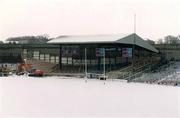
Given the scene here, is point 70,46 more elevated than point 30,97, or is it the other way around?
point 70,46

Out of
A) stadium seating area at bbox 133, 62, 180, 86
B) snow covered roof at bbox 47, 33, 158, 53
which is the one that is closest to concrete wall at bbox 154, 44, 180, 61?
snow covered roof at bbox 47, 33, 158, 53

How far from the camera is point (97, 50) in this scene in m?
32.9

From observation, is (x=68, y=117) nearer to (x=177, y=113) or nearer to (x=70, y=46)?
(x=177, y=113)

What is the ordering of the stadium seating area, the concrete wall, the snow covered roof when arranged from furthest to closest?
the concrete wall
the snow covered roof
the stadium seating area

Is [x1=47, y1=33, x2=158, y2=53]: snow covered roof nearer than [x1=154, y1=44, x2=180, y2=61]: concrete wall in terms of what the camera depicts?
Yes

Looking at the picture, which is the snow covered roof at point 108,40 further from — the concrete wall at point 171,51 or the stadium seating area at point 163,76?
the stadium seating area at point 163,76

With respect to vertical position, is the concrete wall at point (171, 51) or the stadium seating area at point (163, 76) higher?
the concrete wall at point (171, 51)

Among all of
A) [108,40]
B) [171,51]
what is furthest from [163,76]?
[171,51]

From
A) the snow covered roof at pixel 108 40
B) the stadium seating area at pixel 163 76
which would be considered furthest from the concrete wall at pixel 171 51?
the stadium seating area at pixel 163 76

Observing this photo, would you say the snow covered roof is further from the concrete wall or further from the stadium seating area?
the stadium seating area

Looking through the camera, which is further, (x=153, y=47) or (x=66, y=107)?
(x=153, y=47)

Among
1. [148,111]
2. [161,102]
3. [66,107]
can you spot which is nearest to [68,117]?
[66,107]

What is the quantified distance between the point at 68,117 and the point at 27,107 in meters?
2.14

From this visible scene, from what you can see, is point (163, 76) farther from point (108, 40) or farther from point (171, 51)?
point (171, 51)
